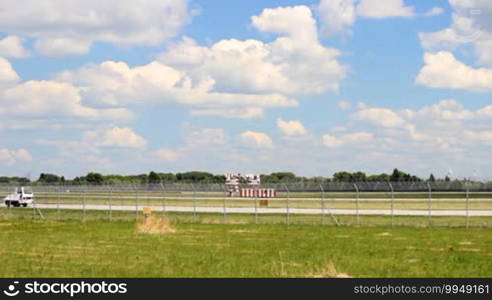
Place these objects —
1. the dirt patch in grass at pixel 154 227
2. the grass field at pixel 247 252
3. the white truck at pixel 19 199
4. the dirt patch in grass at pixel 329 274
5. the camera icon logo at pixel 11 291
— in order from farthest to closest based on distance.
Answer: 1. the white truck at pixel 19 199
2. the dirt patch in grass at pixel 154 227
3. the grass field at pixel 247 252
4. the dirt patch in grass at pixel 329 274
5. the camera icon logo at pixel 11 291

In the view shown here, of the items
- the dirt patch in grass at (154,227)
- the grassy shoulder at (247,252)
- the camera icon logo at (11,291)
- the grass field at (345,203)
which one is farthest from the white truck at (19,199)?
the camera icon logo at (11,291)

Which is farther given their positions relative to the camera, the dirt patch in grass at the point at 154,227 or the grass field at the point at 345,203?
the grass field at the point at 345,203

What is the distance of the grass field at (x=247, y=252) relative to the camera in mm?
20609

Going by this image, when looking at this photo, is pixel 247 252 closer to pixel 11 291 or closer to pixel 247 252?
pixel 247 252

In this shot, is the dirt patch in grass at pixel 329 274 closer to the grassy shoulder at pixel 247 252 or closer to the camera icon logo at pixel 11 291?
the grassy shoulder at pixel 247 252

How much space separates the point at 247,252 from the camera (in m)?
26.0

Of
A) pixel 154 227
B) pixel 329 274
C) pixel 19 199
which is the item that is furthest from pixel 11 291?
pixel 19 199

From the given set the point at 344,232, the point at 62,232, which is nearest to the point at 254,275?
the point at 344,232

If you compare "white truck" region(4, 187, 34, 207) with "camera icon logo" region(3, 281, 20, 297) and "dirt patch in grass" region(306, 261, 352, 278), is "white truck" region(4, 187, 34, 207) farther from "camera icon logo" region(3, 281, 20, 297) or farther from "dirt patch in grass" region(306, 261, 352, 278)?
"camera icon logo" region(3, 281, 20, 297)

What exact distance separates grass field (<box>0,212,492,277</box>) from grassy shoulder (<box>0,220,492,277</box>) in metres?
0.03

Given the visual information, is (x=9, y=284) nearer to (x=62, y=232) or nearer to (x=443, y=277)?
(x=443, y=277)

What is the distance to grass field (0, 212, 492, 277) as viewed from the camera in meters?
20.6

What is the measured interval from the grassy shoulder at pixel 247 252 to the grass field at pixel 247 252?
0.03 metres

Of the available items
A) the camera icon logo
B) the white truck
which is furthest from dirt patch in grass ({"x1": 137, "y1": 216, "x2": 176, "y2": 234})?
the white truck
